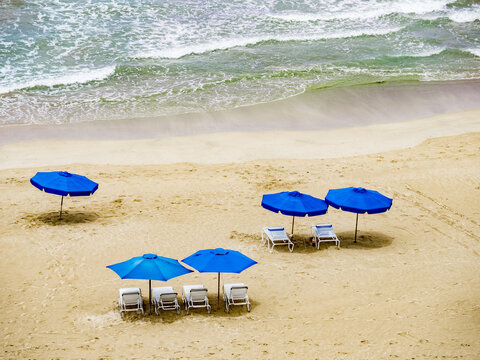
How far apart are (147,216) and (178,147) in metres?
5.38

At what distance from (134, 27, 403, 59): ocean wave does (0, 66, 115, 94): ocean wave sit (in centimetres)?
257

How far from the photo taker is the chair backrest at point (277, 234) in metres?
15.4

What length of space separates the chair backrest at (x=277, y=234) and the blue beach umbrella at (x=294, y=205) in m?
0.74

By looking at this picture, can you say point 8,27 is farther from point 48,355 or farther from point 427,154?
A: point 48,355

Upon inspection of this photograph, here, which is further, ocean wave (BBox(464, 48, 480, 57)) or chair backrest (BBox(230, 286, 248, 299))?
ocean wave (BBox(464, 48, 480, 57))

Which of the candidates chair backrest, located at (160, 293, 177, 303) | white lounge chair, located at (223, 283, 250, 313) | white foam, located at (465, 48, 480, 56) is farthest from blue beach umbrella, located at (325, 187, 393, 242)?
white foam, located at (465, 48, 480, 56)

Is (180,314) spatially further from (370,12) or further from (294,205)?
(370,12)

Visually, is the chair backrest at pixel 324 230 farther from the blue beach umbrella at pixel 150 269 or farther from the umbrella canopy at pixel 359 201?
the blue beach umbrella at pixel 150 269

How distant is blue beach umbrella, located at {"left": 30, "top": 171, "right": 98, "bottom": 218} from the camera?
15414 millimetres

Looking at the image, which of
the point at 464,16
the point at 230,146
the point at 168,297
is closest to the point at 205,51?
the point at 230,146

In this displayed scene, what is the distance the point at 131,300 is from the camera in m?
12.3

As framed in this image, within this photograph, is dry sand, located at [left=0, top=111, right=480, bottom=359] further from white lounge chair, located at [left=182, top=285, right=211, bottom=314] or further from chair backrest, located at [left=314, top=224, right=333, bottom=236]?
chair backrest, located at [left=314, top=224, right=333, bottom=236]

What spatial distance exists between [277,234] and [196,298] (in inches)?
140

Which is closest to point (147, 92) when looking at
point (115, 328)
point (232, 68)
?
point (232, 68)
